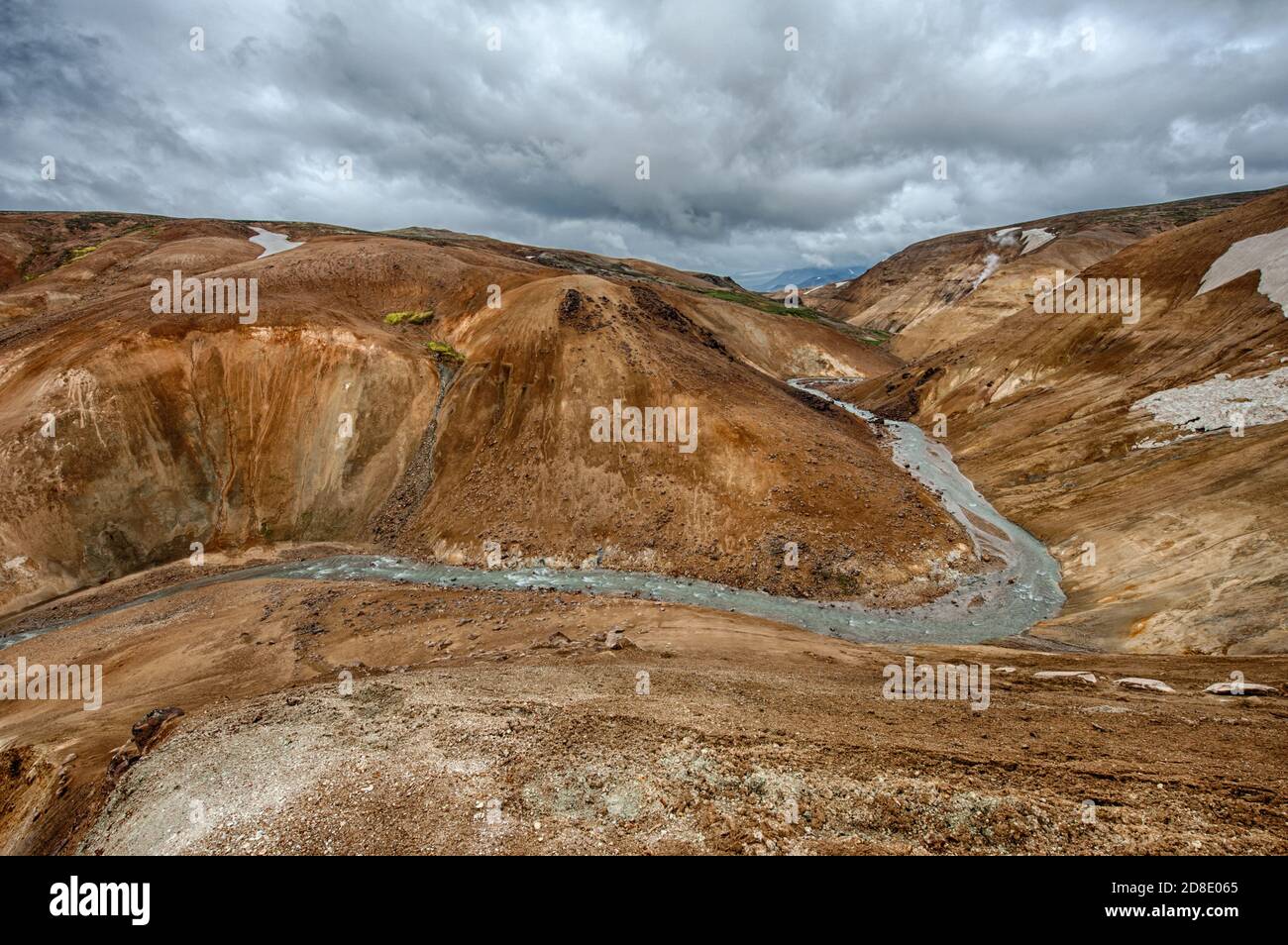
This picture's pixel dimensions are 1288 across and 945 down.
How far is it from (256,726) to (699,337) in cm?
3814

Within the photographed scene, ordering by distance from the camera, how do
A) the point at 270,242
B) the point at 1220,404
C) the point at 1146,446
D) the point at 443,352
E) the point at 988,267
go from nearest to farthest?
the point at 1220,404
the point at 1146,446
the point at 443,352
the point at 270,242
the point at 988,267

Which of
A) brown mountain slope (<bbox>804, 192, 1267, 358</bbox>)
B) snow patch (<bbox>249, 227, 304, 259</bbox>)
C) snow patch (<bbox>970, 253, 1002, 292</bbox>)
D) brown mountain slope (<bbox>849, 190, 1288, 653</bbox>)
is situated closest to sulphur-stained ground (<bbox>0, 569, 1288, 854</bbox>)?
brown mountain slope (<bbox>849, 190, 1288, 653</bbox>)

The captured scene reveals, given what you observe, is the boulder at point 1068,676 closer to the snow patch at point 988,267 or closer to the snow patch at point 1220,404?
the snow patch at point 1220,404

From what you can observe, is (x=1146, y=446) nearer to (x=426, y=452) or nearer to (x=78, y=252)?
(x=426, y=452)

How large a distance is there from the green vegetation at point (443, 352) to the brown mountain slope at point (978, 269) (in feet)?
238

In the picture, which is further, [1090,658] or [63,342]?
[63,342]

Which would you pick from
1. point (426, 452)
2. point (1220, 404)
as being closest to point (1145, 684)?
point (1220, 404)

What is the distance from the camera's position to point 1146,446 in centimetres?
2738

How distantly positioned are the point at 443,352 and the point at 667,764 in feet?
112

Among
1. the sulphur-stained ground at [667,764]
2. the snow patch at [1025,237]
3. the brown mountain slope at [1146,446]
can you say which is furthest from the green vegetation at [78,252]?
the snow patch at [1025,237]

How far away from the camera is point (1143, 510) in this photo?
22.7 metres

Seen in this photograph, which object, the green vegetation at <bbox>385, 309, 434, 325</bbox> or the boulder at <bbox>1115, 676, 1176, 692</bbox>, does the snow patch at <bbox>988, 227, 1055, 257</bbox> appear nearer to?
the green vegetation at <bbox>385, 309, 434, 325</bbox>
